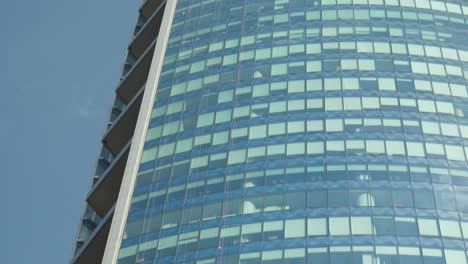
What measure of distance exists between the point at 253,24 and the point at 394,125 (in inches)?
750

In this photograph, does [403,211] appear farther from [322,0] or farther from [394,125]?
[322,0]

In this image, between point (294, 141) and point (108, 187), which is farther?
point (108, 187)

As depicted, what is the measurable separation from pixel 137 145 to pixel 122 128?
1388 cm

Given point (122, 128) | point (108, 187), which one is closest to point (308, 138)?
point (108, 187)

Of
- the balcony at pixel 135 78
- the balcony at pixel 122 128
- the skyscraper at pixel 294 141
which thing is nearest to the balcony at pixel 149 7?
the balcony at pixel 135 78

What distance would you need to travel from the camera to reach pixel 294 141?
83875mm

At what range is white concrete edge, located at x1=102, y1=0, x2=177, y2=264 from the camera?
82.1 m

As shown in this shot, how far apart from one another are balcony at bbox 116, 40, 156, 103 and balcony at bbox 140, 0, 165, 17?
1269 cm

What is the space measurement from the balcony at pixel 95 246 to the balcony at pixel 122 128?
43.0 ft

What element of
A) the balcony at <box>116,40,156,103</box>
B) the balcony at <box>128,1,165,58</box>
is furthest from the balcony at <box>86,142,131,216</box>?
the balcony at <box>128,1,165,58</box>

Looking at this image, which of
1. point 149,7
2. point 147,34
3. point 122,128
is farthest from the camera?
point 149,7

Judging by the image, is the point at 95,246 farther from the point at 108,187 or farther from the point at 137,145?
the point at 137,145

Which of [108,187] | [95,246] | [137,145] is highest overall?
[108,187]

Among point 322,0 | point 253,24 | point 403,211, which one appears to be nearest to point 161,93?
point 253,24
